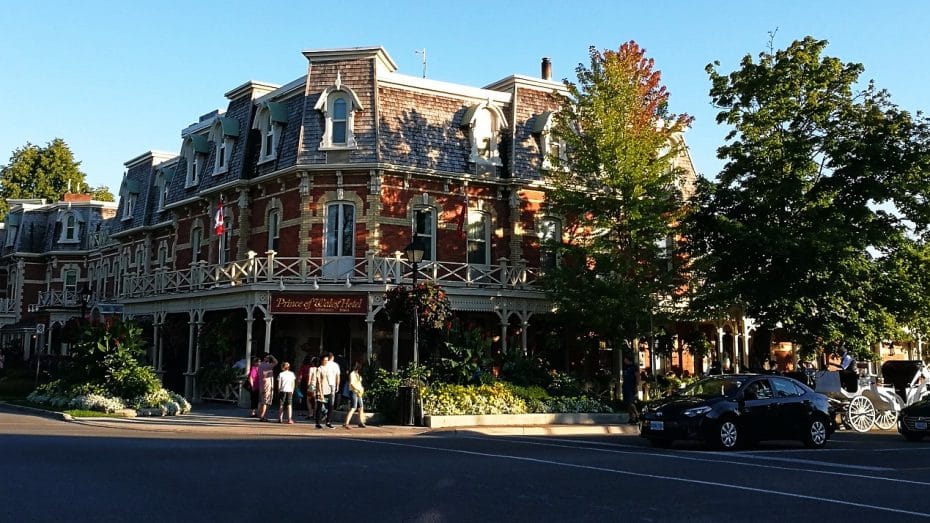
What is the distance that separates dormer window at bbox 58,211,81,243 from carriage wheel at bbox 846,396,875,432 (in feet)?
148

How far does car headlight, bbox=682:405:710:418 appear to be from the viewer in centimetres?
1449

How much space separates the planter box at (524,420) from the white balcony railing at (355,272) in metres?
5.80

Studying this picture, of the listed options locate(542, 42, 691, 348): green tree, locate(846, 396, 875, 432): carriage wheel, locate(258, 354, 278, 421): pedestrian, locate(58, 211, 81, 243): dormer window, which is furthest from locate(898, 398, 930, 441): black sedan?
locate(58, 211, 81, 243): dormer window

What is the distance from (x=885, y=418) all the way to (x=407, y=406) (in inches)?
500

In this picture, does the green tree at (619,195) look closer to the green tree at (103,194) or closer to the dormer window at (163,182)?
the dormer window at (163,182)

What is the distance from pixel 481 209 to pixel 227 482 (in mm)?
18446

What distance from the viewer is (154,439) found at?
47.8 ft

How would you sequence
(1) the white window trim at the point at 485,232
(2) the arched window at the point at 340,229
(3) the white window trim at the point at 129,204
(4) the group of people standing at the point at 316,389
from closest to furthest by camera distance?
1. (4) the group of people standing at the point at 316,389
2. (2) the arched window at the point at 340,229
3. (1) the white window trim at the point at 485,232
4. (3) the white window trim at the point at 129,204

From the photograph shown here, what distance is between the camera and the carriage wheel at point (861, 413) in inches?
787

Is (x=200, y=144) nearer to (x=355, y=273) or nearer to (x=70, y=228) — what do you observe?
(x=355, y=273)

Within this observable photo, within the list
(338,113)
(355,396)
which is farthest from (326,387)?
(338,113)

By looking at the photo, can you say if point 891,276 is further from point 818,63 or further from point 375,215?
point 375,215

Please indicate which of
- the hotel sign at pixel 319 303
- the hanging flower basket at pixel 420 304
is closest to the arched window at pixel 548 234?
the hotel sign at pixel 319 303

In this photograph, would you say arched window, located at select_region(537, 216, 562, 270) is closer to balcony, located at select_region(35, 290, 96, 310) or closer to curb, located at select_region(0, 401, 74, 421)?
curb, located at select_region(0, 401, 74, 421)
